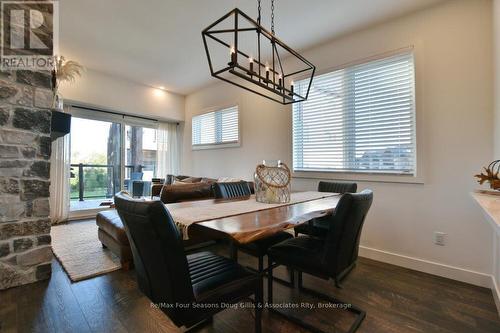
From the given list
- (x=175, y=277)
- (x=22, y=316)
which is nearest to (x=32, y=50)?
(x=22, y=316)

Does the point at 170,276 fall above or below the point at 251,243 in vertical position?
above

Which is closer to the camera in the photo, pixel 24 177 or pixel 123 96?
pixel 24 177

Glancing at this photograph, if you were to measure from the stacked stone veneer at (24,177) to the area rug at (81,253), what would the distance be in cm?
30

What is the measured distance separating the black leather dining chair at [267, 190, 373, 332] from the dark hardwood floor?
0.56 feet

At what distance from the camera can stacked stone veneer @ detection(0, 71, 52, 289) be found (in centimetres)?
207

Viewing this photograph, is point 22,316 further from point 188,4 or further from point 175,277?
point 188,4

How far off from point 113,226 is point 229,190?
4.59 ft

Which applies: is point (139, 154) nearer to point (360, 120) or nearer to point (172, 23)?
point (172, 23)

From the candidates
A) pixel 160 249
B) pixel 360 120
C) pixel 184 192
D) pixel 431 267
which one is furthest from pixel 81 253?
pixel 431 267

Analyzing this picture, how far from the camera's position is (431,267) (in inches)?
96.6

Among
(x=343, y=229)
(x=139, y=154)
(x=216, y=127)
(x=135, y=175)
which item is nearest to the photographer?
(x=343, y=229)

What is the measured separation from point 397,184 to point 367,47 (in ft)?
5.84

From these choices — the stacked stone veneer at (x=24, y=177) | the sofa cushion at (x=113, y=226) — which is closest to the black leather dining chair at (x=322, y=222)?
the sofa cushion at (x=113, y=226)

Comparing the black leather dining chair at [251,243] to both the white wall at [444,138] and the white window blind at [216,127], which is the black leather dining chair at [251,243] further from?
the white window blind at [216,127]
